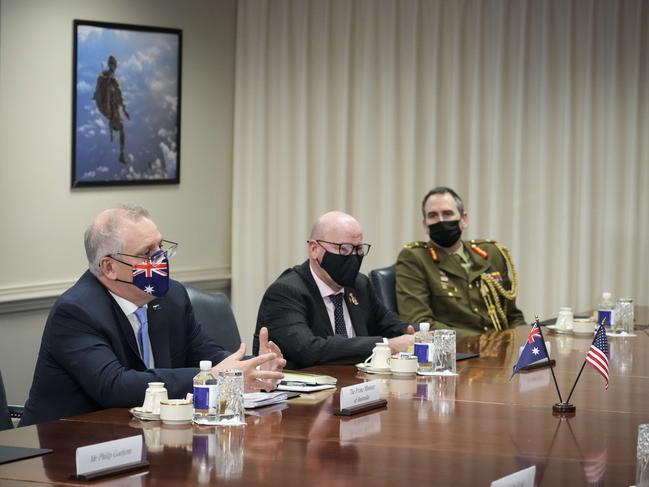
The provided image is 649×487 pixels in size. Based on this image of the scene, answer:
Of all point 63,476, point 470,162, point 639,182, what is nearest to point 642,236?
point 639,182

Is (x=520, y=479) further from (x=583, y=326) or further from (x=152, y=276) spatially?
(x=583, y=326)

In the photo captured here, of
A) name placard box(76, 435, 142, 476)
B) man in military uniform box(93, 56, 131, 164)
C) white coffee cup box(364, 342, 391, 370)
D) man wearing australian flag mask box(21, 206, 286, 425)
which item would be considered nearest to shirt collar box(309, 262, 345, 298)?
white coffee cup box(364, 342, 391, 370)

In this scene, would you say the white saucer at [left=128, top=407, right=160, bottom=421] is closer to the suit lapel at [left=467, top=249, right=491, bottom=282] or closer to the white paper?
the white paper

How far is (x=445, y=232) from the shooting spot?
609 centimetres

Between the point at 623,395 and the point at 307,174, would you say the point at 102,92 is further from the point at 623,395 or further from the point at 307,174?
the point at 623,395

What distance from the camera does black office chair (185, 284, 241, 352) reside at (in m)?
4.81

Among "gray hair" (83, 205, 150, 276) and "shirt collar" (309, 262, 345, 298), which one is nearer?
"gray hair" (83, 205, 150, 276)

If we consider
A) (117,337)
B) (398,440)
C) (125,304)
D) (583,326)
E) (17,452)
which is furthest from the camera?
(583,326)

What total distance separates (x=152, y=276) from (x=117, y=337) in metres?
0.23

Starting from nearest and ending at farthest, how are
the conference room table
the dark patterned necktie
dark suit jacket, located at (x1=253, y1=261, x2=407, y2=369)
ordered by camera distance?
the conference room table, dark suit jacket, located at (x1=253, y1=261, x2=407, y2=369), the dark patterned necktie

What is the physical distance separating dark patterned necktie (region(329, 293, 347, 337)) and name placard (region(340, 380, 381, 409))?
1.33 metres

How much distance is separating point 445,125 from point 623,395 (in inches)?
154

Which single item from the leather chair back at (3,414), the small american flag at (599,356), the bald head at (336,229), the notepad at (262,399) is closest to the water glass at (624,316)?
the bald head at (336,229)

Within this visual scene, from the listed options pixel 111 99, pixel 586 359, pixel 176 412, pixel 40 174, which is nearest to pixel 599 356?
pixel 586 359
